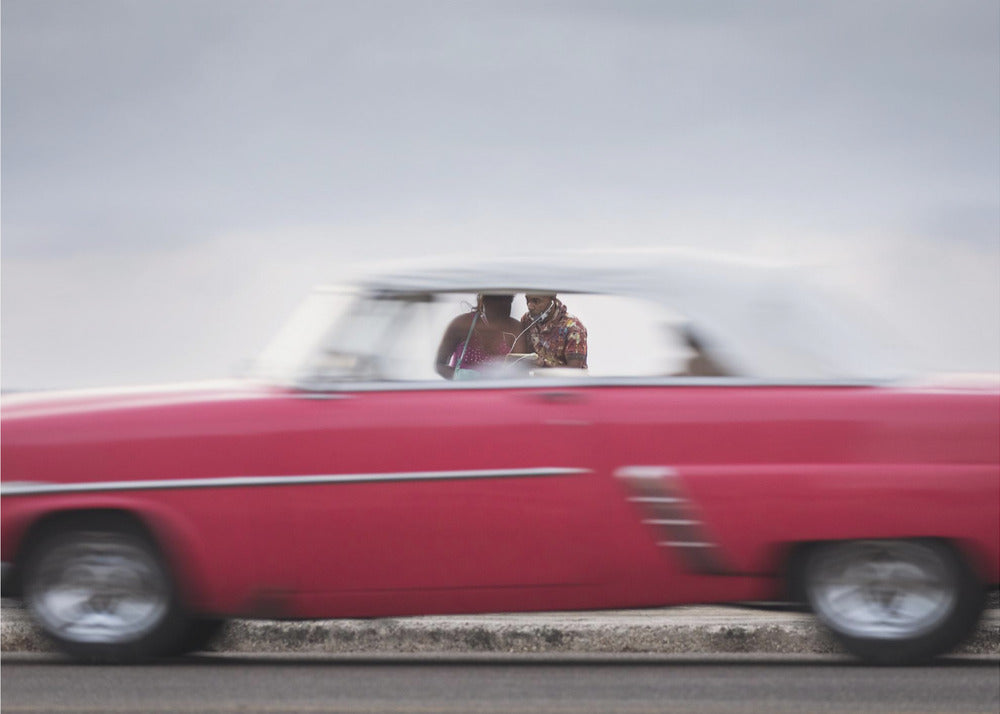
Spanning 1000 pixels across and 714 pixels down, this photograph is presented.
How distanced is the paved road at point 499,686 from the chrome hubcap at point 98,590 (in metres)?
0.17

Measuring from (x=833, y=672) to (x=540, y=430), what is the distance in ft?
4.70

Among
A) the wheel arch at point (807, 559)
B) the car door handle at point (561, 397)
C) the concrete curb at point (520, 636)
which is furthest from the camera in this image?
the concrete curb at point (520, 636)

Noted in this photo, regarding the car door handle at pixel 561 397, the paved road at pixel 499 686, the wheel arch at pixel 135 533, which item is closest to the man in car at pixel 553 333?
the car door handle at pixel 561 397

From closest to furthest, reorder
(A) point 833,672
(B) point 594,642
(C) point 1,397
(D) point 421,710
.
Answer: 1. (D) point 421,710
2. (A) point 833,672
3. (C) point 1,397
4. (B) point 594,642

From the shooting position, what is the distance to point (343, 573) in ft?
23.0

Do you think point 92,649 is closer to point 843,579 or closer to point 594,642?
point 594,642

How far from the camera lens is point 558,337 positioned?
287 inches

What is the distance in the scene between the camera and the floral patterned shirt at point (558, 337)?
7.26 meters

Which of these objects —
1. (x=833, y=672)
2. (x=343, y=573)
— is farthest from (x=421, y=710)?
(x=833, y=672)

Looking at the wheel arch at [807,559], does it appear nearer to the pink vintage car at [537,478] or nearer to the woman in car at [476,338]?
the pink vintage car at [537,478]

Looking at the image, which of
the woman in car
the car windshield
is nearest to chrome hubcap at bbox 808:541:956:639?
the woman in car

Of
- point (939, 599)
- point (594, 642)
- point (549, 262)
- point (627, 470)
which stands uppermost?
point (549, 262)

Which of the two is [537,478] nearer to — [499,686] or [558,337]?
[558,337]

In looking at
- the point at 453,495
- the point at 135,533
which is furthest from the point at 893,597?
the point at 135,533
